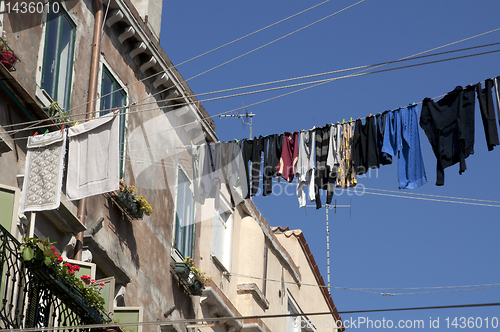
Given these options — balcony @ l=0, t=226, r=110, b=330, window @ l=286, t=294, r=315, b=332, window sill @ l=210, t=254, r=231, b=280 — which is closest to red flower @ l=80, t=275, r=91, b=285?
balcony @ l=0, t=226, r=110, b=330

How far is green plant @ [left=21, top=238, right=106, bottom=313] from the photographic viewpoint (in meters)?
9.48

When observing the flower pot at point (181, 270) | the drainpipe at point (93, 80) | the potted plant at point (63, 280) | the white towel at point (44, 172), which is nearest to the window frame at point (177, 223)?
the flower pot at point (181, 270)

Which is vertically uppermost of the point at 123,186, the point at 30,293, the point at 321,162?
the point at 321,162

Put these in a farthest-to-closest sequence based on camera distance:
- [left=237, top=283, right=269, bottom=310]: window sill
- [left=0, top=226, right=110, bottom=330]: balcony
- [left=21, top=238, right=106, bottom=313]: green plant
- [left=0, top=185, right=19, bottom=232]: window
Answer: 1. [left=237, top=283, right=269, bottom=310]: window sill
2. [left=0, top=185, right=19, bottom=232]: window
3. [left=21, top=238, right=106, bottom=313]: green plant
4. [left=0, top=226, right=110, bottom=330]: balcony

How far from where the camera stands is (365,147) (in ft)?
40.1

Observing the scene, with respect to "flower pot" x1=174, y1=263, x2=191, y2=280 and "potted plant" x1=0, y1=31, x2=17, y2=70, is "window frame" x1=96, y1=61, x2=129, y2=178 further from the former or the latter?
"potted plant" x1=0, y1=31, x2=17, y2=70

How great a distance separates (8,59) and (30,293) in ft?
9.91

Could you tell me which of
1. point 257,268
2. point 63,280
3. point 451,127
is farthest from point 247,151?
point 257,268

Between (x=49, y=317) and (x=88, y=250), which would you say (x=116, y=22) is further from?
(x=49, y=317)

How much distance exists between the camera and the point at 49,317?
1002 centimetres

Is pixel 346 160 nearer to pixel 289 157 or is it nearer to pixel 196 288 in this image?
pixel 289 157

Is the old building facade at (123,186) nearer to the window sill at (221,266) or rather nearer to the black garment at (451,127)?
the window sill at (221,266)

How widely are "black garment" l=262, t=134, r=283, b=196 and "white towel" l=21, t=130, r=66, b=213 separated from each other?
3.45 metres

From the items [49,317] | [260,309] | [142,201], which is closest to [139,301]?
[142,201]
